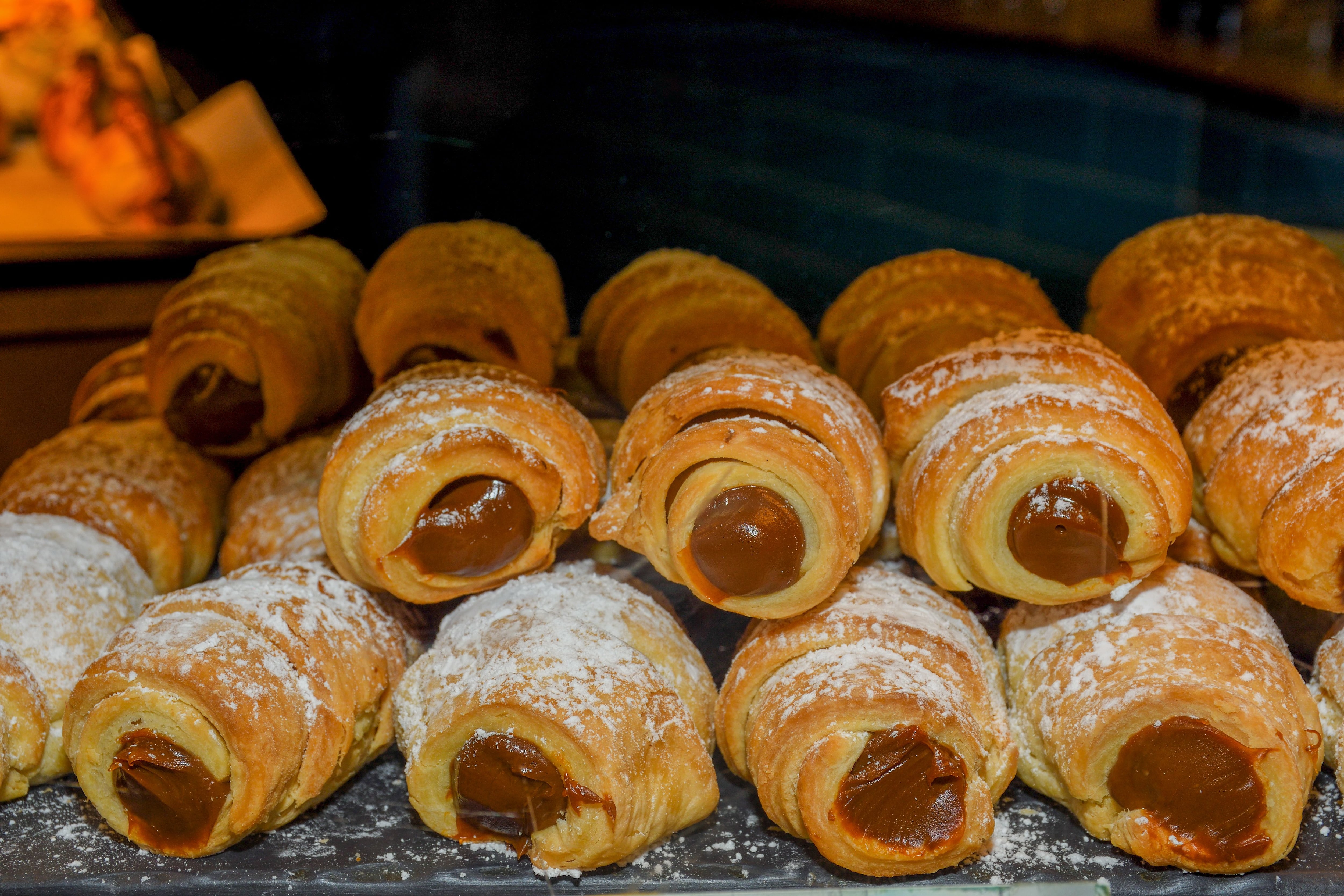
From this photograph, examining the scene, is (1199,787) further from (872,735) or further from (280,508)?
(280,508)

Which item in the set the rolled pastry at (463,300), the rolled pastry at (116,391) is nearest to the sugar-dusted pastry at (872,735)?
the rolled pastry at (463,300)

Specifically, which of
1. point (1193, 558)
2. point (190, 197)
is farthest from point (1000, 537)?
point (190, 197)

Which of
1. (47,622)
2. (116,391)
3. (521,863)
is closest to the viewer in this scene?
(521,863)

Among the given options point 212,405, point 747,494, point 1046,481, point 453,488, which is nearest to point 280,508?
point 212,405

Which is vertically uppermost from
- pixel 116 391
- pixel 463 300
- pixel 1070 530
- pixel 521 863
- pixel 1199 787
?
pixel 463 300

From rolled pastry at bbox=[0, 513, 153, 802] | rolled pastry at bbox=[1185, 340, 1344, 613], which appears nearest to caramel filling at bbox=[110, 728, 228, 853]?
rolled pastry at bbox=[0, 513, 153, 802]

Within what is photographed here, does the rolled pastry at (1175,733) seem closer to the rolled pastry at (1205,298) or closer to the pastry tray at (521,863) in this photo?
the pastry tray at (521,863)
